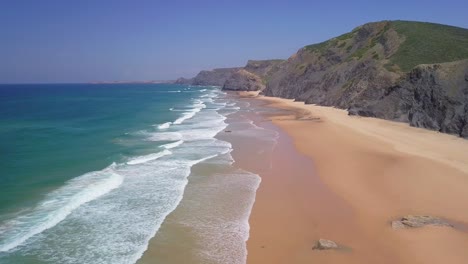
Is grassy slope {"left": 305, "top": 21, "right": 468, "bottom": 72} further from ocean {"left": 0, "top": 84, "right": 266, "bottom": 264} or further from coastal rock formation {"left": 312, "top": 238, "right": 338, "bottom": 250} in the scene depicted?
coastal rock formation {"left": 312, "top": 238, "right": 338, "bottom": 250}

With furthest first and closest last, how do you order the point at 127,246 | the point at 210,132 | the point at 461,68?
the point at 210,132 < the point at 461,68 < the point at 127,246

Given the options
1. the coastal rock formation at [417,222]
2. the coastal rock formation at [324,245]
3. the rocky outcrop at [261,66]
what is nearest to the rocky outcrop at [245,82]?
the rocky outcrop at [261,66]

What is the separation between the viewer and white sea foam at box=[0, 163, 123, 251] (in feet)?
44.2

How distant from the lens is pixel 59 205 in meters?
16.4

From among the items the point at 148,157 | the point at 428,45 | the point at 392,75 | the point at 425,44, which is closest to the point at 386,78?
the point at 392,75

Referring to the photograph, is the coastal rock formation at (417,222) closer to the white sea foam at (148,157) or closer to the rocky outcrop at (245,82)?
the white sea foam at (148,157)

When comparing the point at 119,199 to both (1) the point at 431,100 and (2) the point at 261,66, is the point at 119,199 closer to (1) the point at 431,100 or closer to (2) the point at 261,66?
(1) the point at 431,100

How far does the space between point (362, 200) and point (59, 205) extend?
42.3 ft

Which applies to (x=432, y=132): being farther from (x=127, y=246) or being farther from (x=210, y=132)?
(x=127, y=246)

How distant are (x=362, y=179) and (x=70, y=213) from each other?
1385cm

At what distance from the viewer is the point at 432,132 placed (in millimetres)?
31906

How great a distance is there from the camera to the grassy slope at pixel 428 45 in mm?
50562

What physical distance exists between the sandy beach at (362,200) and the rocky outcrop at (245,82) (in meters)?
102

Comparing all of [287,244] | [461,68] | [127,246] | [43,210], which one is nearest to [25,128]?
[43,210]
